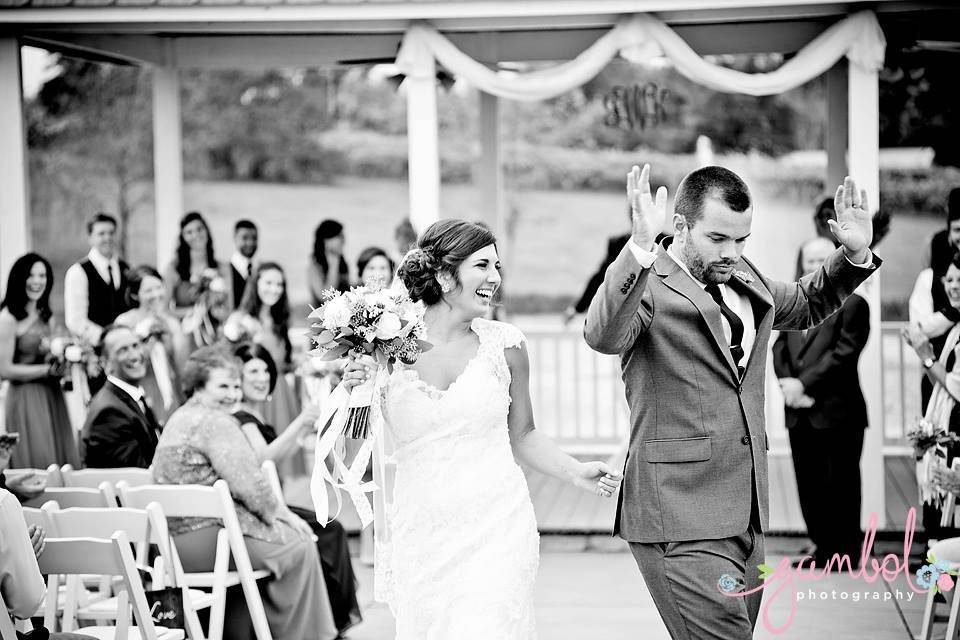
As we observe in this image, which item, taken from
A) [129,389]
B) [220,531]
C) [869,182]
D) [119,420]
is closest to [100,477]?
[119,420]

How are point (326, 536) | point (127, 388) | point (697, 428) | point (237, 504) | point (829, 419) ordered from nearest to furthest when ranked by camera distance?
point (697, 428) → point (237, 504) → point (326, 536) → point (127, 388) → point (829, 419)

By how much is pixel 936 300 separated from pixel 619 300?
4345 millimetres

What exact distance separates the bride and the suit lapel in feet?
1.84

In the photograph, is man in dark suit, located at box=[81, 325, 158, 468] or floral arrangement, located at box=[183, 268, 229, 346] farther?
floral arrangement, located at box=[183, 268, 229, 346]

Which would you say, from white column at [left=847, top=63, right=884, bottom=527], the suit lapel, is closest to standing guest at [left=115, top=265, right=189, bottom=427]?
white column at [left=847, top=63, right=884, bottom=527]

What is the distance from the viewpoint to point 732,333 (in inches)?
153

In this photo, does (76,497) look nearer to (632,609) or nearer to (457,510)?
(457,510)

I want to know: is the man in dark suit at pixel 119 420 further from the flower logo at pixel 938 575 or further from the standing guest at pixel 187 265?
the flower logo at pixel 938 575

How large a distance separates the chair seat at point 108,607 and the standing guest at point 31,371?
253 cm

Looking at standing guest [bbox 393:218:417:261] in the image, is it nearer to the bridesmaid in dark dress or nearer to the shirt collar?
the bridesmaid in dark dress

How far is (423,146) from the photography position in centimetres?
852

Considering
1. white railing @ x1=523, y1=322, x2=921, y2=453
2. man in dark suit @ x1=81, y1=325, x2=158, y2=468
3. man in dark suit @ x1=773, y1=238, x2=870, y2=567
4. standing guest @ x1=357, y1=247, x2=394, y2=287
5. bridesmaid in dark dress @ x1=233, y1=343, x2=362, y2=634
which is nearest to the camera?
bridesmaid in dark dress @ x1=233, y1=343, x2=362, y2=634

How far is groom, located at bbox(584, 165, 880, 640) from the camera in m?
3.68

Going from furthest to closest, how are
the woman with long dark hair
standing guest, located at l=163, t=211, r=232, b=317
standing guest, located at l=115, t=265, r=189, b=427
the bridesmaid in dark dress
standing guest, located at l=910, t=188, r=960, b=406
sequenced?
standing guest, located at l=163, t=211, r=232, b=317
the woman with long dark hair
standing guest, located at l=115, t=265, r=189, b=427
standing guest, located at l=910, t=188, r=960, b=406
the bridesmaid in dark dress
